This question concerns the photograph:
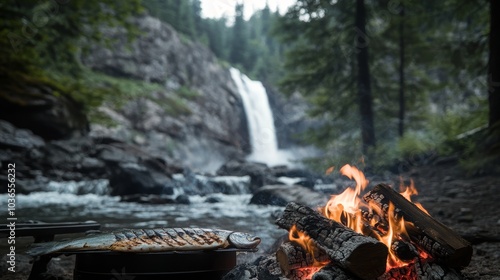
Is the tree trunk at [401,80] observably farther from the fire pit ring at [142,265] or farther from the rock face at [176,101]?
the rock face at [176,101]

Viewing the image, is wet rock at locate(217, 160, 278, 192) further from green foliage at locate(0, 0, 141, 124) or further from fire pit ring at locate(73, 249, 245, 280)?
fire pit ring at locate(73, 249, 245, 280)

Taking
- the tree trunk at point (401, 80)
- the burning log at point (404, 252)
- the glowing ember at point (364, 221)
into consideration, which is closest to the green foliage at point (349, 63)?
the tree trunk at point (401, 80)

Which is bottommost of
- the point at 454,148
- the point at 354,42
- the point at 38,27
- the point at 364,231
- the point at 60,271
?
the point at 60,271

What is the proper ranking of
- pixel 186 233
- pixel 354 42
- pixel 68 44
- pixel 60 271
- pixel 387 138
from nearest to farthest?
pixel 186 233, pixel 60 271, pixel 68 44, pixel 354 42, pixel 387 138

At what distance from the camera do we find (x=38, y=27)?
9.73 meters

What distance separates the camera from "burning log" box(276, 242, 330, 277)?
9.66ft

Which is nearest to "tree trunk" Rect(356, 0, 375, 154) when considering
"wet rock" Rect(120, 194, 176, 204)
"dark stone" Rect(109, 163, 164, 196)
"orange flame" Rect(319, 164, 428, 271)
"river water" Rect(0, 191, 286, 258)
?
"river water" Rect(0, 191, 286, 258)

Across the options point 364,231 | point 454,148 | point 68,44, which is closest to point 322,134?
point 454,148

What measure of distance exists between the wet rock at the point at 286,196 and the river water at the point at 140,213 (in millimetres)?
425

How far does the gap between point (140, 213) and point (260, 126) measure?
31484mm

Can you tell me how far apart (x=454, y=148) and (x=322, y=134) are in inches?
200

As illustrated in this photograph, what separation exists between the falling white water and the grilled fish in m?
34.0

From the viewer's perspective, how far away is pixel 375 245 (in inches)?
99.5

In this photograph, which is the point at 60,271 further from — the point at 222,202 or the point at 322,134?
the point at 322,134
